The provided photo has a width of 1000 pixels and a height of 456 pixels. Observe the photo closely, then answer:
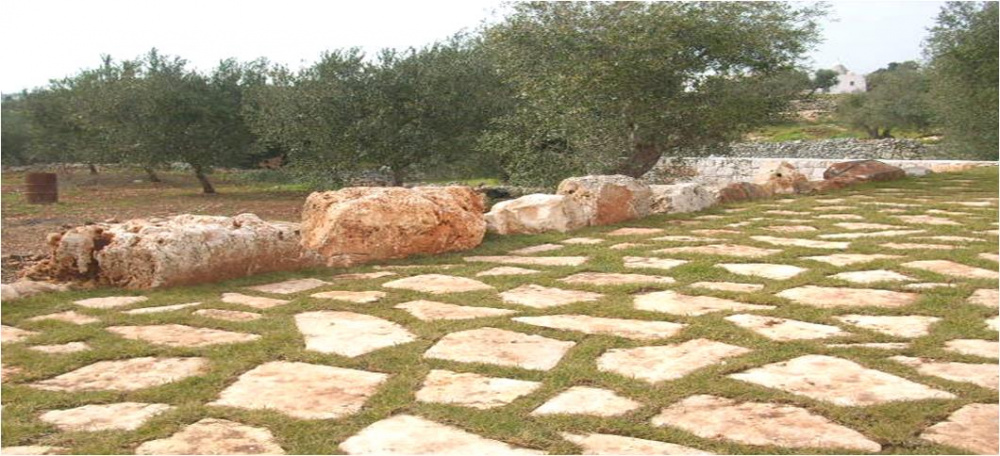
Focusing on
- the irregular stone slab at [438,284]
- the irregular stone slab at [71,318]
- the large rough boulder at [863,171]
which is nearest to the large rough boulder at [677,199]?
the large rough boulder at [863,171]

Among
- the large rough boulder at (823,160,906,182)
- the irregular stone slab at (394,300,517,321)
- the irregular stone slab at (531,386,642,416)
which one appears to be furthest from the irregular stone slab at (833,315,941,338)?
the large rough boulder at (823,160,906,182)

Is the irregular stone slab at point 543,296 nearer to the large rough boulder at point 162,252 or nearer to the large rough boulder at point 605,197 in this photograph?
the large rough boulder at point 162,252

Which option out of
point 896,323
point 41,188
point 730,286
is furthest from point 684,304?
point 41,188

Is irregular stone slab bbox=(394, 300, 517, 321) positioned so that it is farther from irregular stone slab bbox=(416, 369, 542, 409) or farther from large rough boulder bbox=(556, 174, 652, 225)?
large rough boulder bbox=(556, 174, 652, 225)

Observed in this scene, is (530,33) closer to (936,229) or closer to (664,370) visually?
(936,229)

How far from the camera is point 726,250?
627 cm

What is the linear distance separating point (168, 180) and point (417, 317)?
25236mm

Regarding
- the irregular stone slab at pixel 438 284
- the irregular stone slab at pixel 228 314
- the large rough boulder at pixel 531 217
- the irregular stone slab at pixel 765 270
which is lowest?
the irregular stone slab at pixel 438 284

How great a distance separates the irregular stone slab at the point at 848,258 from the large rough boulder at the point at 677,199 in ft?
11.6

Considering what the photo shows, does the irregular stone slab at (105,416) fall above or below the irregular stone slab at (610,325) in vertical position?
below

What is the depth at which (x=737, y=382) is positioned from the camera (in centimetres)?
297

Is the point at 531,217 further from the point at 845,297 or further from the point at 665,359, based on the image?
the point at 665,359

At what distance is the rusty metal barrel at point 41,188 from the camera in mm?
17953

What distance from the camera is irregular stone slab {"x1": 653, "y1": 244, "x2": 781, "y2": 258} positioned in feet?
19.8
